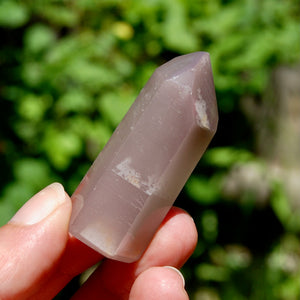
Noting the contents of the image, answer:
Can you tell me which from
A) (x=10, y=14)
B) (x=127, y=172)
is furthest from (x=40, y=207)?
(x=10, y=14)

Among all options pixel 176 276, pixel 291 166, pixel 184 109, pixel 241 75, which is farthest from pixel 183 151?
pixel 291 166

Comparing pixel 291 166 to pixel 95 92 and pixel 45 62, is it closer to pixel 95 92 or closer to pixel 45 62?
pixel 95 92

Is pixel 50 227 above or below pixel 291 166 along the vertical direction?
above

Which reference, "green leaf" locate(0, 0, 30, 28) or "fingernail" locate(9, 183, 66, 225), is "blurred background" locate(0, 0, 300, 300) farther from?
"fingernail" locate(9, 183, 66, 225)

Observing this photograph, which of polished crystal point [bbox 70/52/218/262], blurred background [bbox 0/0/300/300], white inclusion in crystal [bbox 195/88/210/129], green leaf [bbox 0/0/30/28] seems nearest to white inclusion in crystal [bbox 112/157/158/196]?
polished crystal point [bbox 70/52/218/262]

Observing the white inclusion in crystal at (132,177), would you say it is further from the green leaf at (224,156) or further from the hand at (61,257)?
the green leaf at (224,156)

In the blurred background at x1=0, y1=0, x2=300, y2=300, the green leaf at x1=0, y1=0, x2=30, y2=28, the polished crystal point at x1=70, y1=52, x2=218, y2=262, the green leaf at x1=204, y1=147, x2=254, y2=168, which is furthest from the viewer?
the green leaf at x1=204, y1=147, x2=254, y2=168
